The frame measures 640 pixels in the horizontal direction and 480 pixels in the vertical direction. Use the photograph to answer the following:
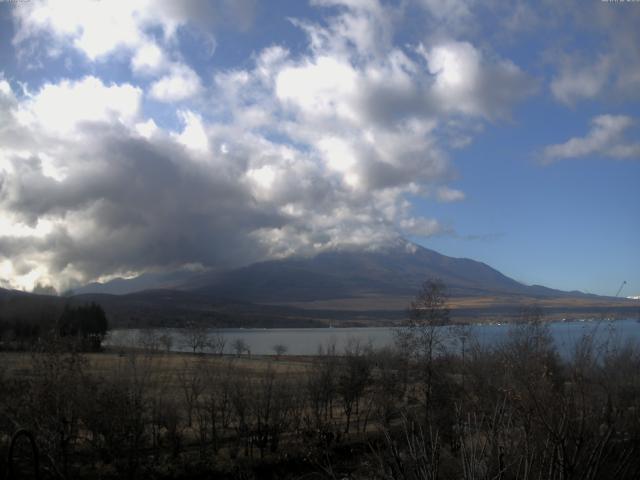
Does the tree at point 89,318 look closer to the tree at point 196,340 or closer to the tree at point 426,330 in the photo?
the tree at point 196,340

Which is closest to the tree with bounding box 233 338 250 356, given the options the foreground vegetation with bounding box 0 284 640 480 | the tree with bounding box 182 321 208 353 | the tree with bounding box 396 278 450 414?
the tree with bounding box 182 321 208 353

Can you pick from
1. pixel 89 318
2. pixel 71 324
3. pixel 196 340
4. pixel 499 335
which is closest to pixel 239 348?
pixel 196 340

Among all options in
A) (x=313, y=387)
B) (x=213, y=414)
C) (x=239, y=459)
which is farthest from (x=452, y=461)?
(x=313, y=387)

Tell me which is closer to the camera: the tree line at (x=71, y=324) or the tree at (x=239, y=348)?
the tree line at (x=71, y=324)

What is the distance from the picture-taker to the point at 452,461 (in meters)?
15.3

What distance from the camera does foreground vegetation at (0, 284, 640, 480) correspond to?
11414 millimetres

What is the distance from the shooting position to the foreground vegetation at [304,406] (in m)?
11.4

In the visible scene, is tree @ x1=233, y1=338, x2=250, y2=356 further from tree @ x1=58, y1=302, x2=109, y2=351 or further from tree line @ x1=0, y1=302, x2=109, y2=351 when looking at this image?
tree @ x1=58, y1=302, x2=109, y2=351

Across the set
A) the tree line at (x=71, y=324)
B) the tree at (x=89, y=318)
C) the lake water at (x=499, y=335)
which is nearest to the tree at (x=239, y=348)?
the lake water at (x=499, y=335)

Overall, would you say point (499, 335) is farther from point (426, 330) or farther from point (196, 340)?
point (196, 340)

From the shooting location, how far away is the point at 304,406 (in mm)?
30547

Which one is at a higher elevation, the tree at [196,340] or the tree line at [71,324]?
the tree line at [71,324]

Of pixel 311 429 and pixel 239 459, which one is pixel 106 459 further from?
pixel 311 429

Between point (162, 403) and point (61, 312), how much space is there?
6405 centimetres
